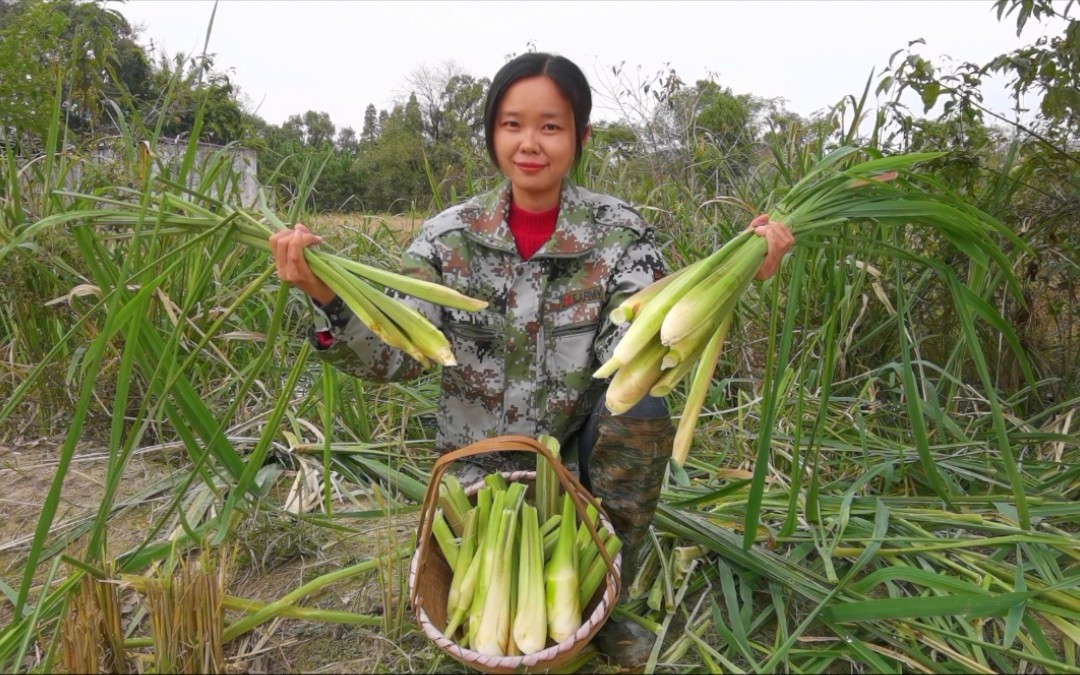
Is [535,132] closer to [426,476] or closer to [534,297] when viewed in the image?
[534,297]

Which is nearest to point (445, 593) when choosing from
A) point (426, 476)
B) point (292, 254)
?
point (426, 476)

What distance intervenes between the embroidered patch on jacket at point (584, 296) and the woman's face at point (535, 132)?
0.85ft

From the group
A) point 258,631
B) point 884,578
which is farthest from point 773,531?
point 258,631

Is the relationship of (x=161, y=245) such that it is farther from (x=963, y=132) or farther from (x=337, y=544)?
(x=963, y=132)

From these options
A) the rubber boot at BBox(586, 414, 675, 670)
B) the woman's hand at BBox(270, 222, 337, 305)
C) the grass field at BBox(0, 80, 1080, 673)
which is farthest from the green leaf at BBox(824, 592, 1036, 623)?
the woman's hand at BBox(270, 222, 337, 305)

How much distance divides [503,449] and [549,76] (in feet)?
2.73

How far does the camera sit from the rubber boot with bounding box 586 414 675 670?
1.45 metres

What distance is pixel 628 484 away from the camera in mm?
1507

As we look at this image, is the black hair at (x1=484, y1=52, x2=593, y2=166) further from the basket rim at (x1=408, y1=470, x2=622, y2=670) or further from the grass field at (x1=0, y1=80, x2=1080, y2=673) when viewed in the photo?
the basket rim at (x1=408, y1=470, x2=622, y2=670)

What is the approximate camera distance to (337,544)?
6.14ft

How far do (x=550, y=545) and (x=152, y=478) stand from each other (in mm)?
1368

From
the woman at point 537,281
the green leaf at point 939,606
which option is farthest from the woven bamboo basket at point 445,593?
the green leaf at point 939,606

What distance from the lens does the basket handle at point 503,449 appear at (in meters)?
1.27

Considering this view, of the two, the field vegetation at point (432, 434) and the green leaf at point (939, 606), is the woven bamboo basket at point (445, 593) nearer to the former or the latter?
the field vegetation at point (432, 434)
